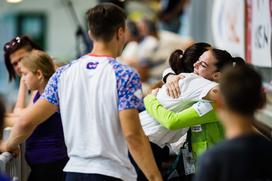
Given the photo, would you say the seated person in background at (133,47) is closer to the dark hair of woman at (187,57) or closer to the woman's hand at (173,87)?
the dark hair of woman at (187,57)

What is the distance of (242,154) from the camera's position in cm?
272

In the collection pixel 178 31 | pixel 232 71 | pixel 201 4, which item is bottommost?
pixel 178 31

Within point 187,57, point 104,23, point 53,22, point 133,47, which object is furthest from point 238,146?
point 53,22

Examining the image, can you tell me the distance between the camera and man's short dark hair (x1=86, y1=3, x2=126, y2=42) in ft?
12.6

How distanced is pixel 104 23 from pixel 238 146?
133cm

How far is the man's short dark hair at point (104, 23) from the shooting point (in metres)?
3.85

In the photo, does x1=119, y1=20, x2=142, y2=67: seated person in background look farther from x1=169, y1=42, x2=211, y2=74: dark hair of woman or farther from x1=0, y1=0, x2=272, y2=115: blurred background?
x1=169, y1=42, x2=211, y2=74: dark hair of woman

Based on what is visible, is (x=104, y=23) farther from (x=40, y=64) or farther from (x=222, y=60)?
(x=40, y=64)

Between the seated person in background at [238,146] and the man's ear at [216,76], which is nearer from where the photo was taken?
the seated person in background at [238,146]

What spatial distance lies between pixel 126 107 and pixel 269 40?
272cm

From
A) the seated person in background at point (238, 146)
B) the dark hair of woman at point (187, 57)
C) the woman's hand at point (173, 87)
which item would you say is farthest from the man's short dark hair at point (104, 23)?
the seated person in background at point (238, 146)

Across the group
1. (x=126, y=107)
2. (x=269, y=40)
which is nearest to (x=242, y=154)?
(x=126, y=107)

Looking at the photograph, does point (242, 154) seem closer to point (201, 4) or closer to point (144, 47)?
point (201, 4)

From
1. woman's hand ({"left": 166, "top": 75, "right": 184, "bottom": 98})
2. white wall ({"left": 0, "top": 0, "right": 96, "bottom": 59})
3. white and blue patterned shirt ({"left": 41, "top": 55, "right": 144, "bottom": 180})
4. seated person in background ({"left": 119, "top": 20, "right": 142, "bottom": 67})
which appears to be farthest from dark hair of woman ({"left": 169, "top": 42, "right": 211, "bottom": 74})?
white wall ({"left": 0, "top": 0, "right": 96, "bottom": 59})
